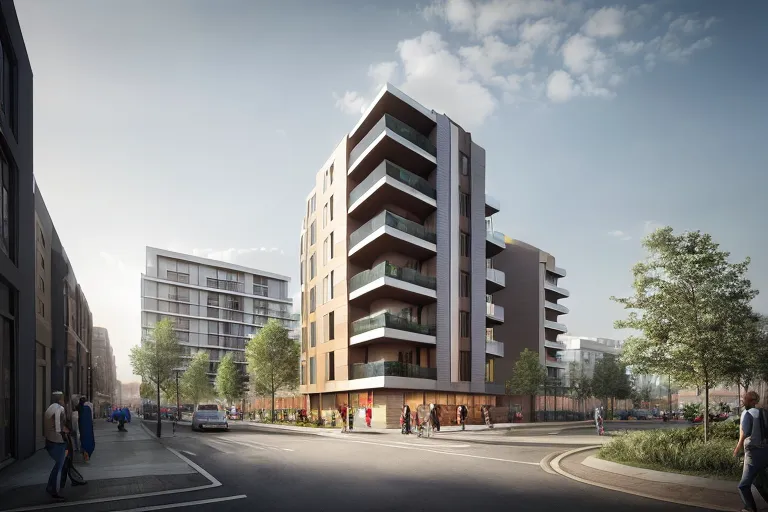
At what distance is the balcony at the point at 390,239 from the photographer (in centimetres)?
4394

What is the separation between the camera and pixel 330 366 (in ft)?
171

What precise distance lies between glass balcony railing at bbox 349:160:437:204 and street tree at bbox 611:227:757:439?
85.6 feet

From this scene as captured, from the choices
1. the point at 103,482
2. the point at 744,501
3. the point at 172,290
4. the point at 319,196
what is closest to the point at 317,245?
the point at 319,196

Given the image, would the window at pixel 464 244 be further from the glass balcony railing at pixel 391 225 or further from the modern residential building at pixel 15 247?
the modern residential building at pixel 15 247

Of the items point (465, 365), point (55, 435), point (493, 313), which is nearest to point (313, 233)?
point (493, 313)

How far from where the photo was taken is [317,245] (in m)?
57.8

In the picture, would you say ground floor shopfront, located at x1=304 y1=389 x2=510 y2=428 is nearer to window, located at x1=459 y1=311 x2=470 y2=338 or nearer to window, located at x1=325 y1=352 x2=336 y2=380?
window, located at x1=325 y1=352 x2=336 y2=380

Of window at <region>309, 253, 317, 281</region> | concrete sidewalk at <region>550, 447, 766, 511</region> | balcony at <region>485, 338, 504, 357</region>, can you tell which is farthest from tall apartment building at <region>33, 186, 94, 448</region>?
balcony at <region>485, 338, 504, 357</region>

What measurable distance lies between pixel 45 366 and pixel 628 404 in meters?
103

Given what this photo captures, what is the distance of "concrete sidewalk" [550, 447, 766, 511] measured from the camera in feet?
36.1

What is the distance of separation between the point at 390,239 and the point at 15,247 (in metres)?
27.8

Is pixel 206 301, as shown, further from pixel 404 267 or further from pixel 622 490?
pixel 622 490

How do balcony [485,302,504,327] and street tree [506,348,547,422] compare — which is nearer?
balcony [485,302,504,327]

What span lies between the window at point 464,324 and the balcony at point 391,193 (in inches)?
328
